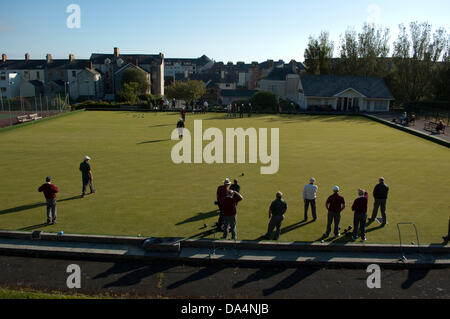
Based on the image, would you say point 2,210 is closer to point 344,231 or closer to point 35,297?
point 35,297

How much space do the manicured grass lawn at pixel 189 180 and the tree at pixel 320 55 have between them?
4085 centimetres

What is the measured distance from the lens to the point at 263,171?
18375mm

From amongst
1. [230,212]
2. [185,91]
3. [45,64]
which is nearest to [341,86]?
[185,91]

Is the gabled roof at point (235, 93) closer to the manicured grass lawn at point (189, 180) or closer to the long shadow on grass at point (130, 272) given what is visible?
the manicured grass lawn at point (189, 180)

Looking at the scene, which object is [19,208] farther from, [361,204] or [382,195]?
[382,195]

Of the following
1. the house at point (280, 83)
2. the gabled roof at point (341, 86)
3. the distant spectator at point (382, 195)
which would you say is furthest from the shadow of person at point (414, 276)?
the house at point (280, 83)

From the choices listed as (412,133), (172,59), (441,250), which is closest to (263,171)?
(441,250)

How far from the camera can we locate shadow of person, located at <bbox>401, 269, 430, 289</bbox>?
873cm

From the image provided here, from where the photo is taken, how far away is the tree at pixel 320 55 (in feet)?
224

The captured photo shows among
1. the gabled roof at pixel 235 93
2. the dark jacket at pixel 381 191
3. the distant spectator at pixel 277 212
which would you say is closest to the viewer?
the distant spectator at pixel 277 212

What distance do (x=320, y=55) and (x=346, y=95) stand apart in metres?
20.6

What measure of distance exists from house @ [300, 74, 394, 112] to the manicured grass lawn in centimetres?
2121

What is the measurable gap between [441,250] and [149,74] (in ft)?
270

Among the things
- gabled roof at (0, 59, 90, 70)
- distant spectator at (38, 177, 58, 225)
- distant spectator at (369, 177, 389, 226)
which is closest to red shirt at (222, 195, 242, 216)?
distant spectator at (369, 177, 389, 226)
